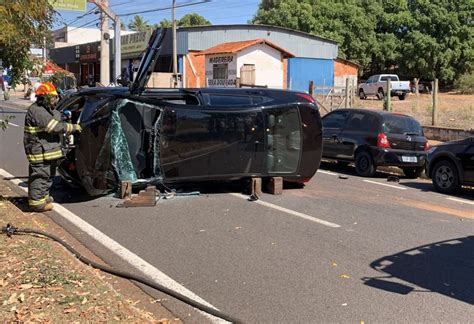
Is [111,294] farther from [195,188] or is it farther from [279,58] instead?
[279,58]

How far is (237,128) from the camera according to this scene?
9203mm

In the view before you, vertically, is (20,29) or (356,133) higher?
(20,29)

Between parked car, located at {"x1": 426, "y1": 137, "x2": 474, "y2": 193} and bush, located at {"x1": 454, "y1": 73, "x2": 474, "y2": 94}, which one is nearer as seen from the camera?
parked car, located at {"x1": 426, "y1": 137, "x2": 474, "y2": 193}

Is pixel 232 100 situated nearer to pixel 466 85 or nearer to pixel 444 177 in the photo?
pixel 444 177

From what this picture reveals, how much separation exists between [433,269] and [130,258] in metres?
3.22

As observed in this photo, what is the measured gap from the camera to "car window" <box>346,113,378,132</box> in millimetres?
12959

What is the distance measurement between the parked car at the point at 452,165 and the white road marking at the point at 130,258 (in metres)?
7.03

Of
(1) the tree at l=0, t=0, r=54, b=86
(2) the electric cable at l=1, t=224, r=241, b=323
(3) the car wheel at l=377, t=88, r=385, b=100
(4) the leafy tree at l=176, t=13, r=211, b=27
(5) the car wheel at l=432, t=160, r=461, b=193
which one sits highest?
(4) the leafy tree at l=176, t=13, r=211, b=27

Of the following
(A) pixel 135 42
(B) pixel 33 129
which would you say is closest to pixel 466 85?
(A) pixel 135 42

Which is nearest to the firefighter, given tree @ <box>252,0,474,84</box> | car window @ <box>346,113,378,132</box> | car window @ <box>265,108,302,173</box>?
car window @ <box>265,108,302,173</box>

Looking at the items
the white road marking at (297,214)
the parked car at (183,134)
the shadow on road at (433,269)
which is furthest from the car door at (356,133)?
the shadow on road at (433,269)

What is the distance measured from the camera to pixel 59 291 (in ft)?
14.8

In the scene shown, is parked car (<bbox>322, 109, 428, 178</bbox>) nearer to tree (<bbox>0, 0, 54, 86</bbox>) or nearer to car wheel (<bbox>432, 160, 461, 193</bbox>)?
car wheel (<bbox>432, 160, 461, 193</bbox>)

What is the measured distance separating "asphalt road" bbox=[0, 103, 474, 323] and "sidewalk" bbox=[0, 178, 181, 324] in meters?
0.39
